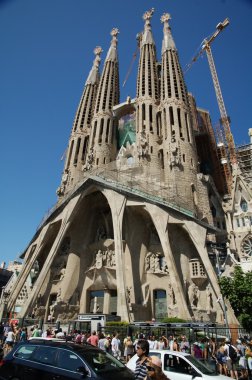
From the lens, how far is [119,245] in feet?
85.6

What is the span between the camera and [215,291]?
72.1 feet

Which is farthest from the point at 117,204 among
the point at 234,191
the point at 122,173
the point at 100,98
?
the point at 100,98

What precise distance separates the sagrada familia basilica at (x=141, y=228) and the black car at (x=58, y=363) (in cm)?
1637

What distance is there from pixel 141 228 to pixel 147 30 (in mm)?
41603

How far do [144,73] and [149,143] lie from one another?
15741 millimetres

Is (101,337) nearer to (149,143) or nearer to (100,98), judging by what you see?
(149,143)

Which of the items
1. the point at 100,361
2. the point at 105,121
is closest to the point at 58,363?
the point at 100,361

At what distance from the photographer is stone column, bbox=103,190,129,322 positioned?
22.4m

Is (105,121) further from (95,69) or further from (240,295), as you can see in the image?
(240,295)

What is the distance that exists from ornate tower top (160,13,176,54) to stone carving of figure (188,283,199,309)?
37.3m

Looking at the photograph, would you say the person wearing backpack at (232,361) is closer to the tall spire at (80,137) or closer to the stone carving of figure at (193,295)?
the stone carving of figure at (193,295)

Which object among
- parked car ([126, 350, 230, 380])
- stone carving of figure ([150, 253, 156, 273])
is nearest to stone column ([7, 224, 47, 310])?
stone carving of figure ([150, 253, 156, 273])

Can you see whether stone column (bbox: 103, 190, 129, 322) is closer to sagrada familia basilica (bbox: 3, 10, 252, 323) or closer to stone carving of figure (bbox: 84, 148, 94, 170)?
sagrada familia basilica (bbox: 3, 10, 252, 323)

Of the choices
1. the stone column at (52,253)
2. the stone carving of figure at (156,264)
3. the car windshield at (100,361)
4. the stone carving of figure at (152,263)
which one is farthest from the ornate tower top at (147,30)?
the car windshield at (100,361)
